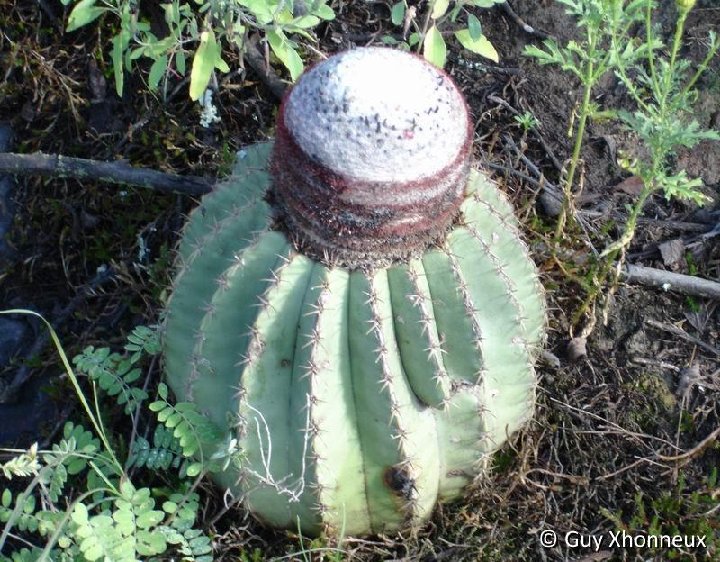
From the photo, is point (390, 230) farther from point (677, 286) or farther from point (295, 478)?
point (677, 286)

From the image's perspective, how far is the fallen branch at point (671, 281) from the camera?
2.68 m

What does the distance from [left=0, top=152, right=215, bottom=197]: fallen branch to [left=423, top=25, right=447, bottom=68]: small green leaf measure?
31.7 inches

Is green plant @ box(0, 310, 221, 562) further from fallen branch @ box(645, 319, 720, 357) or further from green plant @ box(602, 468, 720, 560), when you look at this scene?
fallen branch @ box(645, 319, 720, 357)

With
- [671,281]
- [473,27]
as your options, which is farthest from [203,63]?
[671,281]

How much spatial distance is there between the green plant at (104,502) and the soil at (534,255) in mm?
166

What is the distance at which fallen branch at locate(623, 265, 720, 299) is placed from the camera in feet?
8.78

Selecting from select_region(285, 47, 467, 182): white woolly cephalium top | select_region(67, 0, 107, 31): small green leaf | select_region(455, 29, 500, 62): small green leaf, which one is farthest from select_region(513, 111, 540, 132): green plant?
select_region(67, 0, 107, 31): small green leaf

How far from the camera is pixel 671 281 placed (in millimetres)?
2691

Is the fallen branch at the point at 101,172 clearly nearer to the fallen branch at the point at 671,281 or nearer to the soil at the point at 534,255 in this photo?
the soil at the point at 534,255

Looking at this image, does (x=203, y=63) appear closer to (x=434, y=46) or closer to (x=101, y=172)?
(x=101, y=172)

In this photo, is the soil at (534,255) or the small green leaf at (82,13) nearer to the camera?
the soil at (534,255)

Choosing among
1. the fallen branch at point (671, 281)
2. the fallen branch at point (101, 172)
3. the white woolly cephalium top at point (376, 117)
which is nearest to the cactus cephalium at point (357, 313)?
the white woolly cephalium top at point (376, 117)

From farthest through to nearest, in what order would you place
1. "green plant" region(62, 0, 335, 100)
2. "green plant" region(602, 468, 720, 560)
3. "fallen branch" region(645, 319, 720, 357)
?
1. "fallen branch" region(645, 319, 720, 357)
2. "green plant" region(62, 0, 335, 100)
3. "green plant" region(602, 468, 720, 560)

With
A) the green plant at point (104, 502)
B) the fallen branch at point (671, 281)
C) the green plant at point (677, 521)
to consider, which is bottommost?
the green plant at point (677, 521)
